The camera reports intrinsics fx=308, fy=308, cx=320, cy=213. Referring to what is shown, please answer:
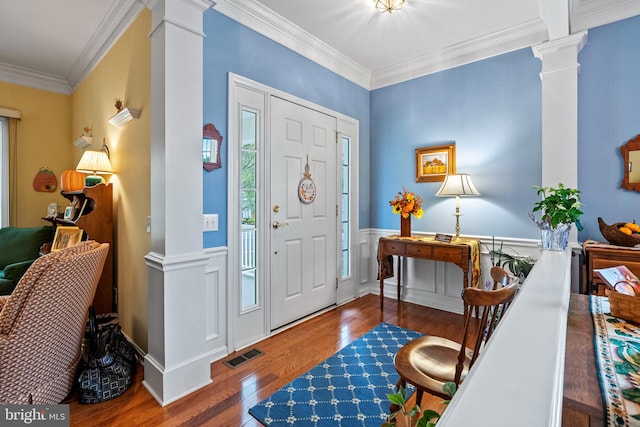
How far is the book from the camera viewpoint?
3.88ft

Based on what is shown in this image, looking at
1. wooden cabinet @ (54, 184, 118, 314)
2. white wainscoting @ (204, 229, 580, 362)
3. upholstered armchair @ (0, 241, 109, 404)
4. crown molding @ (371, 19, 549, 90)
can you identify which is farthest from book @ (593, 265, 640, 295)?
wooden cabinet @ (54, 184, 118, 314)

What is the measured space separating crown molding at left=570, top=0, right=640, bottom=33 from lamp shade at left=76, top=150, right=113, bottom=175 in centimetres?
403

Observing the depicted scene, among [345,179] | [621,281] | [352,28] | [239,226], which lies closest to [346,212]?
[345,179]

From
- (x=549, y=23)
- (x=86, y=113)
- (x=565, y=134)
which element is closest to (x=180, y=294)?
(x=86, y=113)

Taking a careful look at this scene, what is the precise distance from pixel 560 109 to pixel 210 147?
2.88 m

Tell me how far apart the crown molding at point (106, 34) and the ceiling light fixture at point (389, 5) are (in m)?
1.71

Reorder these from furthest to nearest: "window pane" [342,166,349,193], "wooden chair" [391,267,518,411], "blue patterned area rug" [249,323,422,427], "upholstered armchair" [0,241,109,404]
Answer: "window pane" [342,166,349,193], "blue patterned area rug" [249,323,422,427], "upholstered armchair" [0,241,109,404], "wooden chair" [391,267,518,411]

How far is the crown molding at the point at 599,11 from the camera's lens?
2.41 metres

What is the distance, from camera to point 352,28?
9.27ft

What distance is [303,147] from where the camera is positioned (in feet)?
9.91

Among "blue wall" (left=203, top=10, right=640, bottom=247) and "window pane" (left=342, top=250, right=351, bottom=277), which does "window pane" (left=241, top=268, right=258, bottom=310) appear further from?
"window pane" (left=342, top=250, right=351, bottom=277)

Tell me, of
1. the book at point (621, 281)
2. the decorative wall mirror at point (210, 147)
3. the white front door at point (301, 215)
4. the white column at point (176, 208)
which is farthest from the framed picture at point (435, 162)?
the white column at point (176, 208)

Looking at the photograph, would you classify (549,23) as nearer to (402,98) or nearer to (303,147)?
(402,98)

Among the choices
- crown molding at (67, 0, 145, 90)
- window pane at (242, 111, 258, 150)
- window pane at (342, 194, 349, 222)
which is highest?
crown molding at (67, 0, 145, 90)
